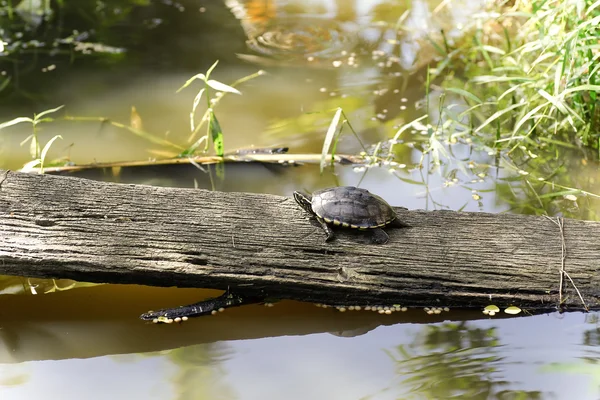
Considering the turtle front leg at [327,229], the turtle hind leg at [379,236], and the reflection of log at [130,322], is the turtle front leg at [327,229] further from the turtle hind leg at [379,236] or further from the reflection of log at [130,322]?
the reflection of log at [130,322]

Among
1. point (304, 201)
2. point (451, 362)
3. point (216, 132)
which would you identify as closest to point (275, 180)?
point (216, 132)

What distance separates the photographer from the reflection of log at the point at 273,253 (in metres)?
2.62

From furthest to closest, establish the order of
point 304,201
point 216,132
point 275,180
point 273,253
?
1. point 275,180
2. point 216,132
3. point 304,201
4. point 273,253

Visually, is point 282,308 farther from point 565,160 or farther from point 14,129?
point 14,129

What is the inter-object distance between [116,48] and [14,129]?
1.44 meters

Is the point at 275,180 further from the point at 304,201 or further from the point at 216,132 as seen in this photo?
the point at 304,201

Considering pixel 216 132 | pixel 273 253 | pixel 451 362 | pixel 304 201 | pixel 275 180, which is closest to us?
pixel 451 362

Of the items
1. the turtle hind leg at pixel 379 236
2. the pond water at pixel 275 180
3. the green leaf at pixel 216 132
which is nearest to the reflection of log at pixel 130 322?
the pond water at pixel 275 180

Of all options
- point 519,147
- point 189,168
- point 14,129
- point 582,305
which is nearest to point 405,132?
point 519,147

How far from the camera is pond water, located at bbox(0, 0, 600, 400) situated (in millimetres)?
2418

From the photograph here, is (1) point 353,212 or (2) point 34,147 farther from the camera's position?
(2) point 34,147

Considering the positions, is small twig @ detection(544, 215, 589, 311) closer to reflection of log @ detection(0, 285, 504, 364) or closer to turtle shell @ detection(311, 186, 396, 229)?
reflection of log @ detection(0, 285, 504, 364)

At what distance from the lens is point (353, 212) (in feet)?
9.05

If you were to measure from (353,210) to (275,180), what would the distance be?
1061 mm
